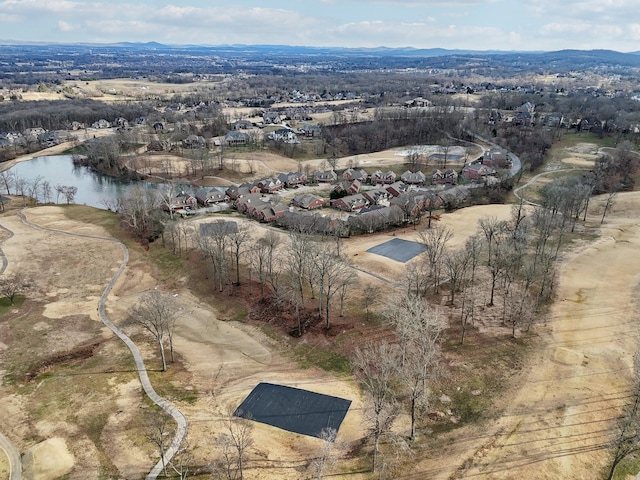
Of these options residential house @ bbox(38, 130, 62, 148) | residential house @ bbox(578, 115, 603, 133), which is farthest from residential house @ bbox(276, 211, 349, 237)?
residential house @ bbox(38, 130, 62, 148)

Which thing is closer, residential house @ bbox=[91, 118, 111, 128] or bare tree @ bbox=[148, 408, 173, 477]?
bare tree @ bbox=[148, 408, 173, 477]

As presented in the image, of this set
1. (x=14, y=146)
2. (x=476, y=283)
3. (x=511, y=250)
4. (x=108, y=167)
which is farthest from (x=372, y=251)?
(x=14, y=146)

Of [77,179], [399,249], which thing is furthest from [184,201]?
[77,179]

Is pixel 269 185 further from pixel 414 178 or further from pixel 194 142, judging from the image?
pixel 194 142

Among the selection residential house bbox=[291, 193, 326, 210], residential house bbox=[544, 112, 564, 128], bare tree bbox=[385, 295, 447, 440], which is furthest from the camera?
residential house bbox=[544, 112, 564, 128]

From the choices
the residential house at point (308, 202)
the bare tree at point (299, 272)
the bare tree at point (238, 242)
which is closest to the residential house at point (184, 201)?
the residential house at point (308, 202)

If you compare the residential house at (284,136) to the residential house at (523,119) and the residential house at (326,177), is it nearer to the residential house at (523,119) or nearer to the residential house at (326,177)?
the residential house at (326,177)

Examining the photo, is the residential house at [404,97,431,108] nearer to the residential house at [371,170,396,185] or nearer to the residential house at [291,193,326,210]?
the residential house at [371,170,396,185]
